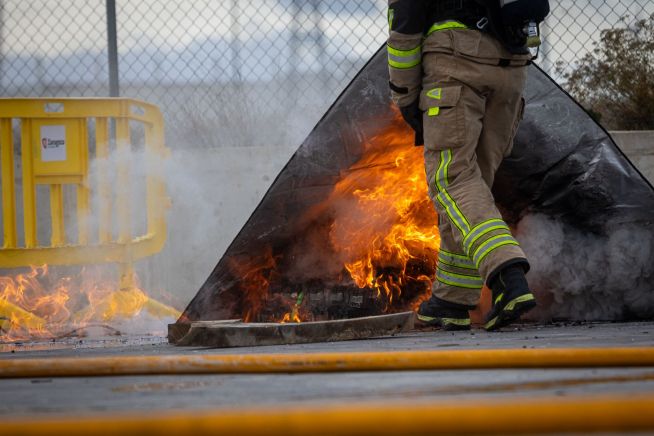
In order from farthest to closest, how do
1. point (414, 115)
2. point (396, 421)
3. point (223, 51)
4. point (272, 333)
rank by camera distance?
1. point (223, 51)
2. point (414, 115)
3. point (272, 333)
4. point (396, 421)

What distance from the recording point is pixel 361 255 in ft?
15.0

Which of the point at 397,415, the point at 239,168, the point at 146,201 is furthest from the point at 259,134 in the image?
the point at 397,415

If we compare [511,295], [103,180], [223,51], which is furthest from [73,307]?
[511,295]

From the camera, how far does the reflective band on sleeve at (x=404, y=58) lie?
3707mm

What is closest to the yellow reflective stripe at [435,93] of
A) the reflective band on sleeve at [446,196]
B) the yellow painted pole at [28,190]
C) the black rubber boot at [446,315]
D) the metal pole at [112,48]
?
the reflective band on sleeve at [446,196]

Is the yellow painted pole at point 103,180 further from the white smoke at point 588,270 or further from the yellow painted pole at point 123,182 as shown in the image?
the white smoke at point 588,270

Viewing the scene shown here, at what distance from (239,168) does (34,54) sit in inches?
69.3

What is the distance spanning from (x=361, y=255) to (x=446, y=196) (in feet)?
3.13

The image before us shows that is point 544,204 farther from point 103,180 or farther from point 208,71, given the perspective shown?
point 208,71

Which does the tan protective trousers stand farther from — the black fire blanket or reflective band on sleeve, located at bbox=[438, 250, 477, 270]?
the black fire blanket

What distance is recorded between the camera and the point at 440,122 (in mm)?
3703

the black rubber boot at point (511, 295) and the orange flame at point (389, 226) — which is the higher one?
the orange flame at point (389, 226)

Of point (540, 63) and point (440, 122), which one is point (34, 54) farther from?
point (440, 122)

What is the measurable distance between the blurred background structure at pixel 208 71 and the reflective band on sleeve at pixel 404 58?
2521 millimetres
